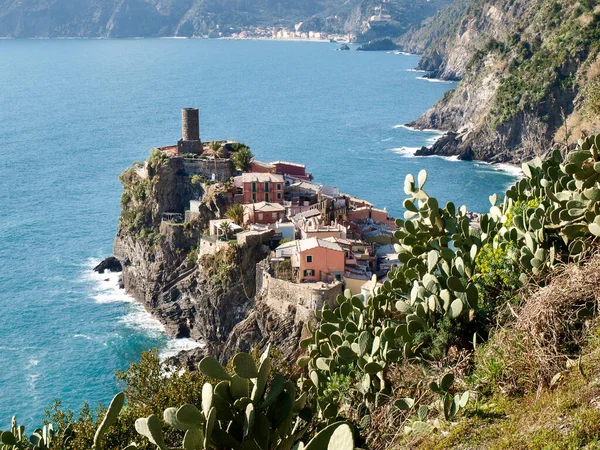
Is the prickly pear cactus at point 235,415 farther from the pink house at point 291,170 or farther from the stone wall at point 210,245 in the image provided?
the pink house at point 291,170

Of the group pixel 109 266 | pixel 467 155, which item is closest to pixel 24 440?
pixel 109 266

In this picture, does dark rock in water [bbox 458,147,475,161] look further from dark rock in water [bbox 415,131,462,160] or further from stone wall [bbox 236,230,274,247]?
stone wall [bbox 236,230,274,247]

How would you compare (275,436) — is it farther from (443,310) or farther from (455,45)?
(455,45)

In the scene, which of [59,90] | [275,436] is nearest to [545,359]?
[275,436]

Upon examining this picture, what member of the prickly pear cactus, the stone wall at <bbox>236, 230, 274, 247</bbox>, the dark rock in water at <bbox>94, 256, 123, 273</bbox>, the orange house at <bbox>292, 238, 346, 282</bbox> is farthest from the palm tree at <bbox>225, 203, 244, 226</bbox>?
the prickly pear cactus

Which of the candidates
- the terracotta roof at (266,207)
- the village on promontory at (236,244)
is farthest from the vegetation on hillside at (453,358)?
the terracotta roof at (266,207)
